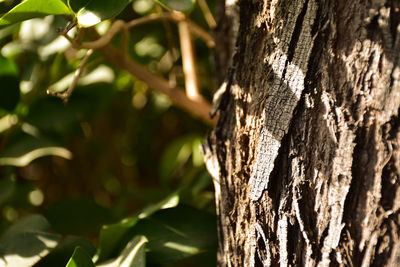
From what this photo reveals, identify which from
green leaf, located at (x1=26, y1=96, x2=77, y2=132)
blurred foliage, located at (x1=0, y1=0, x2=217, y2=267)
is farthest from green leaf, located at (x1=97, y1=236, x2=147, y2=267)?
green leaf, located at (x1=26, y1=96, x2=77, y2=132)

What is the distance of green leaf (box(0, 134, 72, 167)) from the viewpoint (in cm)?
72

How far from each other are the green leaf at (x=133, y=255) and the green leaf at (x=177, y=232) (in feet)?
0.10

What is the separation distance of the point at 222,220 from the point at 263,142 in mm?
119

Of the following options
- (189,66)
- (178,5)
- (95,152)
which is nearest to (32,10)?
(178,5)

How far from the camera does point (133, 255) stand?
50 cm

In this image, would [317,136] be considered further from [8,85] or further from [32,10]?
[8,85]

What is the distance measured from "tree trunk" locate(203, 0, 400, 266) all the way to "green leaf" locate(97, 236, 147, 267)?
0.10 m

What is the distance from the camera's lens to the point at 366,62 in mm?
394

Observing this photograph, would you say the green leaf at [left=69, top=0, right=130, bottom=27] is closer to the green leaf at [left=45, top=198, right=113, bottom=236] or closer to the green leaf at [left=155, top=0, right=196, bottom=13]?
the green leaf at [left=155, top=0, right=196, bottom=13]

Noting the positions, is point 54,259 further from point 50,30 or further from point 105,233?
point 50,30

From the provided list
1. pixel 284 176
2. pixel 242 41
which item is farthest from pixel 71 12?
pixel 284 176

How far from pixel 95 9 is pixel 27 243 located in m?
0.32

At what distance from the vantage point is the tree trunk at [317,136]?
1.29ft

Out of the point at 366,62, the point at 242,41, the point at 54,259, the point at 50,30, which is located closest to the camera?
the point at 366,62
